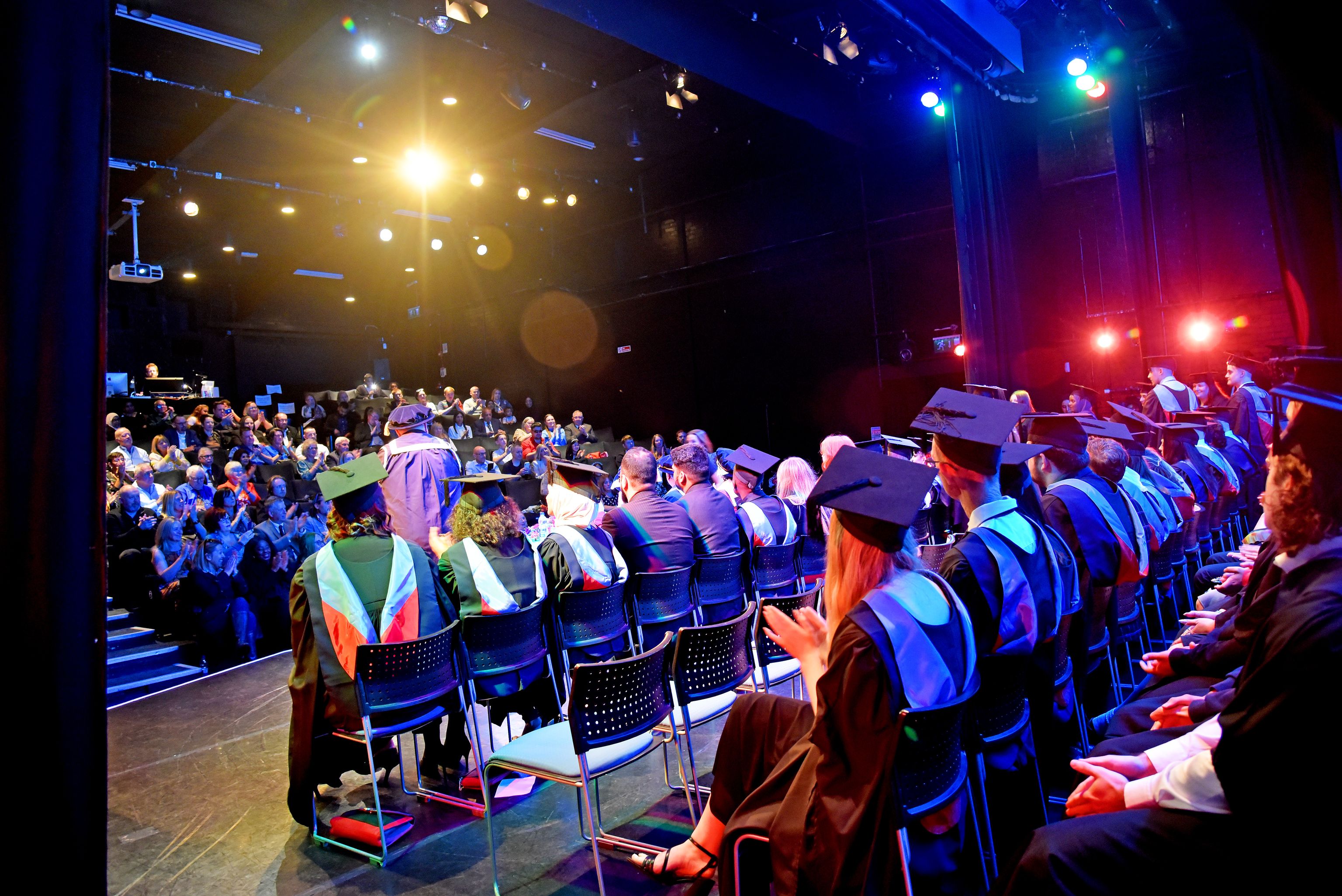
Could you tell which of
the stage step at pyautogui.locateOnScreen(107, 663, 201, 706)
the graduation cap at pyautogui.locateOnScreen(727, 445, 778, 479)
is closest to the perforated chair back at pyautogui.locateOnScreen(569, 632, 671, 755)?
the graduation cap at pyautogui.locateOnScreen(727, 445, 778, 479)

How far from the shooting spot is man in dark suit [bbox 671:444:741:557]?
489cm

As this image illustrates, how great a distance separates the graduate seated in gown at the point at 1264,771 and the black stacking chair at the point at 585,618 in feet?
7.84

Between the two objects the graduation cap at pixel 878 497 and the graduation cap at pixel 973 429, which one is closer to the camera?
the graduation cap at pixel 878 497

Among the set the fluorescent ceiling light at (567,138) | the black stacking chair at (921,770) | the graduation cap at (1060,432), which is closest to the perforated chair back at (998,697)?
the black stacking chair at (921,770)

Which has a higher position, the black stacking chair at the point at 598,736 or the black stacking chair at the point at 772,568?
the black stacking chair at the point at 772,568

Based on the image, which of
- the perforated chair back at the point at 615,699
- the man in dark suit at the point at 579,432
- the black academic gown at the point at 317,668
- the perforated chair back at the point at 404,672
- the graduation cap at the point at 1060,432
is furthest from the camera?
the man in dark suit at the point at 579,432

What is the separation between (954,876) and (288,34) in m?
9.77

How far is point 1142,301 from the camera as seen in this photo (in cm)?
1085

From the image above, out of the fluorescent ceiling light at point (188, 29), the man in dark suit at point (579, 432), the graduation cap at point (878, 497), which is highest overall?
the fluorescent ceiling light at point (188, 29)

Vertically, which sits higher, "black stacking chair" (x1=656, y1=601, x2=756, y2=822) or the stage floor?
"black stacking chair" (x1=656, y1=601, x2=756, y2=822)

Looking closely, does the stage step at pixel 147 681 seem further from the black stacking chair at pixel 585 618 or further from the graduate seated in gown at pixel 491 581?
the black stacking chair at pixel 585 618

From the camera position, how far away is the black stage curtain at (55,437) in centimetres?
112

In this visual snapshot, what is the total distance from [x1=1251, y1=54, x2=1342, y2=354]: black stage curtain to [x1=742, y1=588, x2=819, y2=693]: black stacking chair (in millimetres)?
5217

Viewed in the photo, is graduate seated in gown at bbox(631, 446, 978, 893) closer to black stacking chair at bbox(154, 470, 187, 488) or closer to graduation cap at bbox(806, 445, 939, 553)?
graduation cap at bbox(806, 445, 939, 553)
